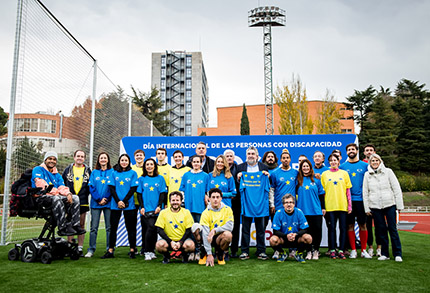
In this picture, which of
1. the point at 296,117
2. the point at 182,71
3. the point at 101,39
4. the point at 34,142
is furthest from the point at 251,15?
the point at 182,71

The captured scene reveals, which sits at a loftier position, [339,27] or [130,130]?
[339,27]

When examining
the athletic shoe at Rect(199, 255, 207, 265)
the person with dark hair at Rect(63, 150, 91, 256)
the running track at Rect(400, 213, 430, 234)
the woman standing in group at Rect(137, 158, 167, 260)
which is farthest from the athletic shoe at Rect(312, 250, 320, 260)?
the running track at Rect(400, 213, 430, 234)

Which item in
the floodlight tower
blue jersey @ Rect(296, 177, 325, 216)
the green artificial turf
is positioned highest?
the floodlight tower

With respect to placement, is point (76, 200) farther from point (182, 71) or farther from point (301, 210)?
point (182, 71)

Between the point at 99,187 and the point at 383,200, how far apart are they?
4461mm

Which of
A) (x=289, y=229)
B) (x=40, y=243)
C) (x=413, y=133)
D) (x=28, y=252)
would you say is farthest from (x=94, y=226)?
(x=413, y=133)

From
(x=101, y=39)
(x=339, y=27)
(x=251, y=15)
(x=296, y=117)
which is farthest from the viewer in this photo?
(x=251, y=15)

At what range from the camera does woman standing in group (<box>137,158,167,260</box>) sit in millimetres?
5172

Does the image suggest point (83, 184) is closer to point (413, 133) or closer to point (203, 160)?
point (203, 160)

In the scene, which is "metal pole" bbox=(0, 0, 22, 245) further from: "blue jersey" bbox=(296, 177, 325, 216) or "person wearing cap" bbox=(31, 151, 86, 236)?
"blue jersey" bbox=(296, 177, 325, 216)

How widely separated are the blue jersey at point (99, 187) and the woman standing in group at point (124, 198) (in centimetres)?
8

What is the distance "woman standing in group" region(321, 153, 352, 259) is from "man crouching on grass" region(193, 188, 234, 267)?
174cm

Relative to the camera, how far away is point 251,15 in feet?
102

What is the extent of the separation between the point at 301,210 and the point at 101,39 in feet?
20.8
